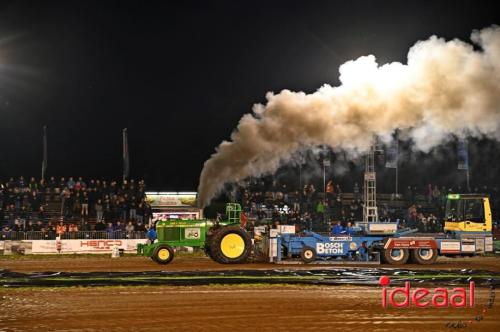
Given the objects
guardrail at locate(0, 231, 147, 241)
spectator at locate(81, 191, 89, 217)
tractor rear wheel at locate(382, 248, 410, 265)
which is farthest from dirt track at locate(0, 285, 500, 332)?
spectator at locate(81, 191, 89, 217)

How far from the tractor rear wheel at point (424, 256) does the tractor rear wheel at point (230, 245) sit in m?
5.96

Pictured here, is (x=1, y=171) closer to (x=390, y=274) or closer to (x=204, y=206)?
(x=204, y=206)

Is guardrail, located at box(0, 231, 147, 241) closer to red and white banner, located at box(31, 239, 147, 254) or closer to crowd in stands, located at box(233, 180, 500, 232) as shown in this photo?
red and white banner, located at box(31, 239, 147, 254)

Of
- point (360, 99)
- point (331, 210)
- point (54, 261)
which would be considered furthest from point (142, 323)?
point (331, 210)

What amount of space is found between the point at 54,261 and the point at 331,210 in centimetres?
1932

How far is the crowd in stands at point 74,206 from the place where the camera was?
31.5 m

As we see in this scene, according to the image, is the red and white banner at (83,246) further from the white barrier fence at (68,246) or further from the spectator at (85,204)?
the spectator at (85,204)

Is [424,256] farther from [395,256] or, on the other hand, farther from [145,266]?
[145,266]

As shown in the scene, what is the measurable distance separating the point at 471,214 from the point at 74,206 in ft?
68.9

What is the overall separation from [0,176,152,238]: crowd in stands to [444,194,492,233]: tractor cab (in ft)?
48.1

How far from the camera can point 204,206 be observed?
23.8 metres

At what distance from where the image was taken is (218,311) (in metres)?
11.5

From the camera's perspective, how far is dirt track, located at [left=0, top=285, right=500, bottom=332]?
10109mm

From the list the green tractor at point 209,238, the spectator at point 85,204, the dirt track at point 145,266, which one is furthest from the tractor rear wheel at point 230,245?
the spectator at point 85,204
